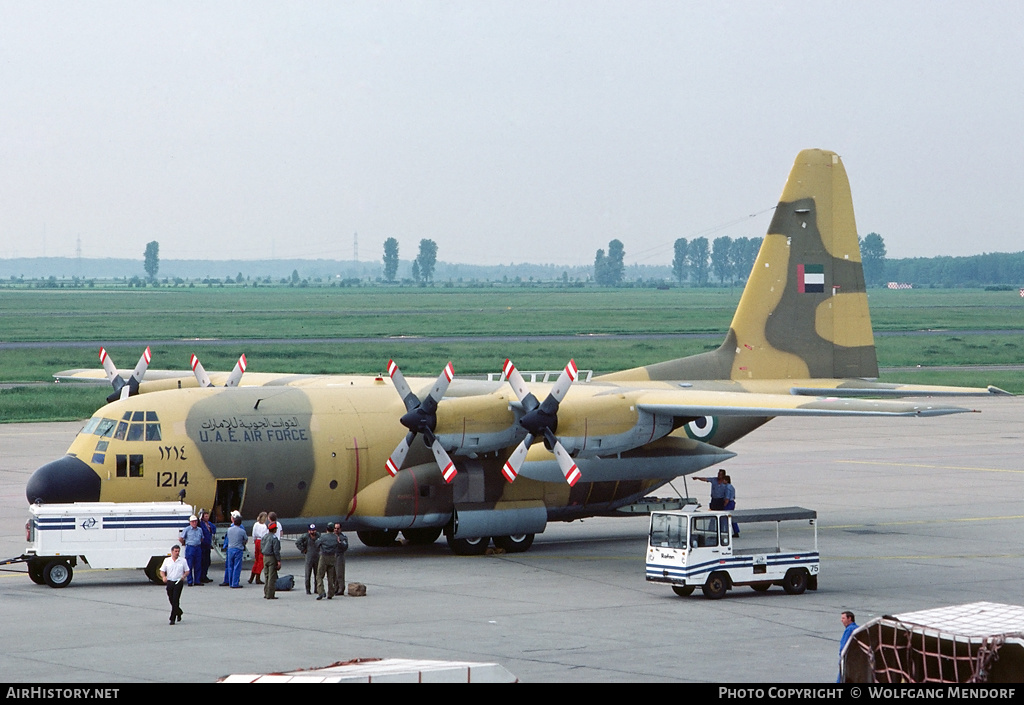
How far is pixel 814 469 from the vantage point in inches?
1789

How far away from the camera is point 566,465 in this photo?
2825 cm

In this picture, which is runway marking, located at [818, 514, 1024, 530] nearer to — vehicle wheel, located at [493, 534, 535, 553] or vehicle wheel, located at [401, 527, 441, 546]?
vehicle wheel, located at [493, 534, 535, 553]

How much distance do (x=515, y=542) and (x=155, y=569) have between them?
8.10 m

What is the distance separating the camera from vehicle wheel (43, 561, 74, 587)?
26250 mm

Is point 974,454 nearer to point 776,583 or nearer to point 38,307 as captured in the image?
point 776,583

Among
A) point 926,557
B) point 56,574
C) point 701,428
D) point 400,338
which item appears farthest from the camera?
point 400,338

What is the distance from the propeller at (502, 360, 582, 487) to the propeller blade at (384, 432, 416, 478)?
80.8 inches

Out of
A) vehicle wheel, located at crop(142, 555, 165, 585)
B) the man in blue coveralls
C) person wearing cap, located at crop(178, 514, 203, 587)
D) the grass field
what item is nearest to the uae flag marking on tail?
person wearing cap, located at crop(178, 514, 203, 587)

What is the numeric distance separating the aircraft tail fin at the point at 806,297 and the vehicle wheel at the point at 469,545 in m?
6.85

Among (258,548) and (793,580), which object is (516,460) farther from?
(793,580)

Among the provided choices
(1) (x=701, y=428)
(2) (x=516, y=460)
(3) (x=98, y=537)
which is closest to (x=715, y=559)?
(2) (x=516, y=460)

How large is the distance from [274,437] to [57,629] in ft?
25.6

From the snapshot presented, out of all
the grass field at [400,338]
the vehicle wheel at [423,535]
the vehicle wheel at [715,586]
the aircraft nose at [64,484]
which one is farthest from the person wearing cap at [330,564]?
the grass field at [400,338]

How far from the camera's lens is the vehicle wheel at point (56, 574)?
26.2 meters
